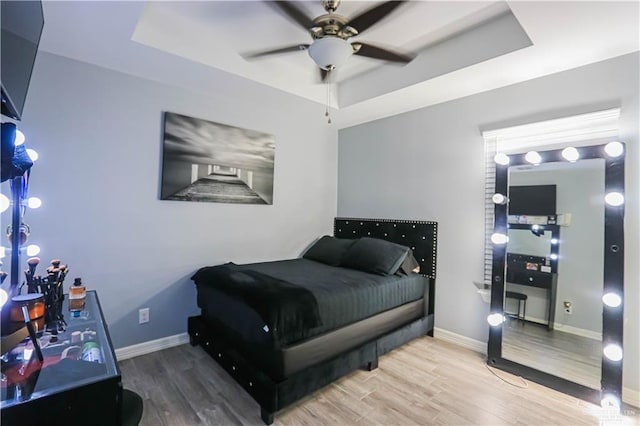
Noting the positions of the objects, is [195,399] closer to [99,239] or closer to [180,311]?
[180,311]

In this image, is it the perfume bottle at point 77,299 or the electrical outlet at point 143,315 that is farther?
the electrical outlet at point 143,315

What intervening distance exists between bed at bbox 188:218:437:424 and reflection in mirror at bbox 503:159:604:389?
82 centimetres

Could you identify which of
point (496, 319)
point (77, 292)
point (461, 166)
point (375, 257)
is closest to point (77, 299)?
point (77, 292)

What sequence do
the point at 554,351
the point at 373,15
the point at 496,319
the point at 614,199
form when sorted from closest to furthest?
1. the point at 373,15
2. the point at 614,199
3. the point at 554,351
4. the point at 496,319

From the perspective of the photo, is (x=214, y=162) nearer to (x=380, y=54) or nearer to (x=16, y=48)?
(x=380, y=54)

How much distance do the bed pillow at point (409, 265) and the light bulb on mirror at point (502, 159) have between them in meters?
1.18

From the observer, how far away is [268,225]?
3.62 m

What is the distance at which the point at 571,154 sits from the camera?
237cm

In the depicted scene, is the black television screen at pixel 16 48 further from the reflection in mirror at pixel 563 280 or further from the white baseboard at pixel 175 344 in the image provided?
the reflection in mirror at pixel 563 280

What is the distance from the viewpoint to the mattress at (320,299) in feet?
6.85

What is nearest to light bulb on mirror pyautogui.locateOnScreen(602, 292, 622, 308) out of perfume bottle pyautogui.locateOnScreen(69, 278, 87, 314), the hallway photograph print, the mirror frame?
the mirror frame

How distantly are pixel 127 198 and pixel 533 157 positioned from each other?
3.40 metres

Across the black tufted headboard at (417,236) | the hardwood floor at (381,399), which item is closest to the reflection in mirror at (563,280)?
the hardwood floor at (381,399)

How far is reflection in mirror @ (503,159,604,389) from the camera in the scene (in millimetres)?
2289
